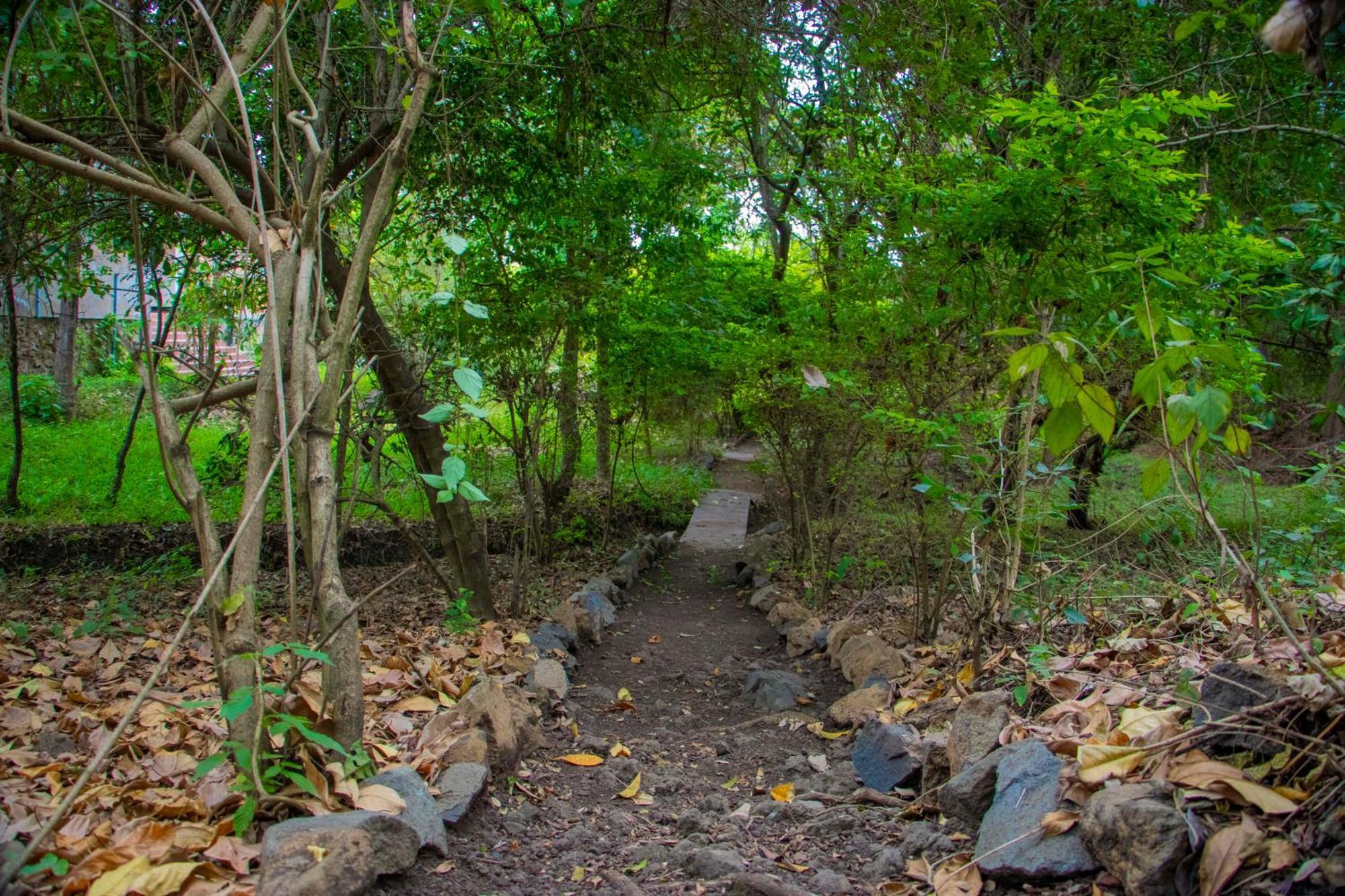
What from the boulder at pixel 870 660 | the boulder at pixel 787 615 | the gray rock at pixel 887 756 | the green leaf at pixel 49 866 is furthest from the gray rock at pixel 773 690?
the green leaf at pixel 49 866

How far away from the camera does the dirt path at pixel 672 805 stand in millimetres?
2430

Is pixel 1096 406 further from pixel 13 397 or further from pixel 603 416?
pixel 13 397

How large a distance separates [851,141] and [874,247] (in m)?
1.79

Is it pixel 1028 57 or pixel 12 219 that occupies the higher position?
pixel 1028 57

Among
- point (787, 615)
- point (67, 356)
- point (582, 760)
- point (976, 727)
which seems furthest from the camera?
point (67, 356)

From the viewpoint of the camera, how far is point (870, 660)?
428cm

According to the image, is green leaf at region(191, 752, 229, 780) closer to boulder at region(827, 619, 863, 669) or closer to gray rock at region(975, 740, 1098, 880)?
gray rock at region(975, 740, 1098, 880)

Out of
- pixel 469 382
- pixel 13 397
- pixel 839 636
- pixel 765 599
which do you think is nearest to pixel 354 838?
pixel 469 382

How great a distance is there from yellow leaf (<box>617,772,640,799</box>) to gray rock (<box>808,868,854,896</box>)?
819 mm

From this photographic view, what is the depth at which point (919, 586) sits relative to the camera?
15.3ft

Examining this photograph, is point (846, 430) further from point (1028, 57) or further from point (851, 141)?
point (1028, 57)

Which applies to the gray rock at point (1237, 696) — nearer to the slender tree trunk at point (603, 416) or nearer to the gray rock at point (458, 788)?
the gray rock at point (458, 788)

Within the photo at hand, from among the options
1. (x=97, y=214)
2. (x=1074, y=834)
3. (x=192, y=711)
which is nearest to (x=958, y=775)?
(x=1074, y=834)

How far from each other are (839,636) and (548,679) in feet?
5.31
